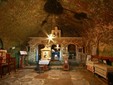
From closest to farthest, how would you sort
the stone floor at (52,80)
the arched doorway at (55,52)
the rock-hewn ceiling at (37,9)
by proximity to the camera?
the rock-hewn ceiling at (37,9), the stone floor at (52,80), the arched doorway at (55,52)

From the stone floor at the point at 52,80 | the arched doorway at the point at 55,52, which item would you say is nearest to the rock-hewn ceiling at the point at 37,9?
the stone floor at the point at 52,80

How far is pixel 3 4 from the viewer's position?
6.38m

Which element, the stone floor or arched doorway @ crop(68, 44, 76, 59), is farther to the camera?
arched doorway @ crop(68, 44, 76, 59)

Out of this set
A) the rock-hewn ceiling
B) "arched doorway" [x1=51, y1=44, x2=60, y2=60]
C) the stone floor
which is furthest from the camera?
"arched doorway" [x1=51, y1=44, x2=60, y2=60]

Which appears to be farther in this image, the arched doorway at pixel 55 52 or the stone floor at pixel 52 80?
the arched doorway at pixel 55 52

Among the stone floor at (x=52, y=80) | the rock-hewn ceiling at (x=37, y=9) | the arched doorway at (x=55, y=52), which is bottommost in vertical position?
the stone floor at (x=52, y=80)

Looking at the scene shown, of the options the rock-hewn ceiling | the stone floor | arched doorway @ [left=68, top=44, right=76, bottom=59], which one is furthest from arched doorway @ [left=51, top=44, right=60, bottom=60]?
the stone floor

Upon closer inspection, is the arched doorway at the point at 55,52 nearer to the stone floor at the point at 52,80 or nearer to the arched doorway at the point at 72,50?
the arched doorway at the point at 72,50

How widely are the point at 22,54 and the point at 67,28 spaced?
13.9 feet

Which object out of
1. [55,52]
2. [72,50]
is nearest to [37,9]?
[55,52]

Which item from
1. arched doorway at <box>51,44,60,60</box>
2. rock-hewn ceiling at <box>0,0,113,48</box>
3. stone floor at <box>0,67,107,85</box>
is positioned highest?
rock-hewn ceiling at <box>0,0,113,48</box>

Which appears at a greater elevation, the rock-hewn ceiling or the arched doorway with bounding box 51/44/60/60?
the rock-hewn ceiling

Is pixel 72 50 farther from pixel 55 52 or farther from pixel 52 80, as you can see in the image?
pixel 52 80

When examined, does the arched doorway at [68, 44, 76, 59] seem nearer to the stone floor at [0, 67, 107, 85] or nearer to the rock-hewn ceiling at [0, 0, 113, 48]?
the rock-hewn ceiling at [0, 0, 113, 48]
